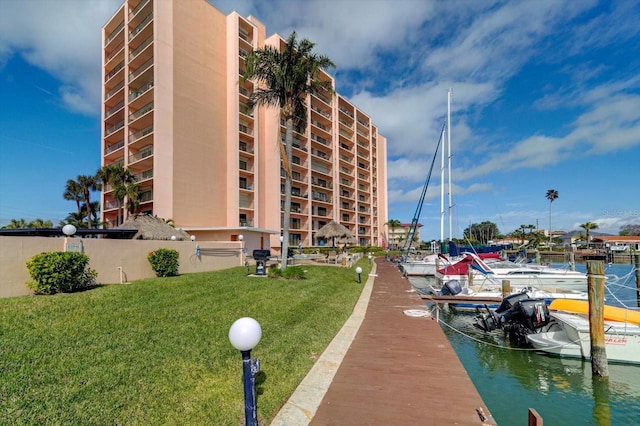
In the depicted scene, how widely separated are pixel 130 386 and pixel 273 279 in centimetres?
995

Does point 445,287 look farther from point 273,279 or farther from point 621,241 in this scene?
point 621,241

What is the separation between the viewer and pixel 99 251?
38.9ft

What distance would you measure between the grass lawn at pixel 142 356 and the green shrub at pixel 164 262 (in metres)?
4.58

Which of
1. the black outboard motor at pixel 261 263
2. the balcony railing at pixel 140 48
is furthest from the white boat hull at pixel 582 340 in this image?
the balcony railing at pixel 140 48

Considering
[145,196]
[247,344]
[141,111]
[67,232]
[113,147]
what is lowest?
[247,344]

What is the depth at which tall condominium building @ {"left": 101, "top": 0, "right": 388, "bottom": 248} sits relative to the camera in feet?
101

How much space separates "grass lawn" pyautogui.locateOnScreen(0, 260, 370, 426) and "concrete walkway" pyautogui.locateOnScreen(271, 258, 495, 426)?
366 millimetres

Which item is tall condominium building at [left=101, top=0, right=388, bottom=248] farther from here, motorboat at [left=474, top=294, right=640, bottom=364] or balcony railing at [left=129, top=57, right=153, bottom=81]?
motorboat at [left=474, top=294, right=640, bottom=364]

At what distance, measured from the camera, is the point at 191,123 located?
3278cm

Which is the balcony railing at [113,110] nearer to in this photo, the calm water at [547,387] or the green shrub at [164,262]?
the green shrub at [164,262]

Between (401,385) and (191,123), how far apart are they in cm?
3303

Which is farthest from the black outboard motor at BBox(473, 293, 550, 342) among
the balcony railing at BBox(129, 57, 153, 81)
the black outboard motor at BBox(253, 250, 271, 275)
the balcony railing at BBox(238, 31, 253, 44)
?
the balcony railing at BBox(238, 31, 253, 44)

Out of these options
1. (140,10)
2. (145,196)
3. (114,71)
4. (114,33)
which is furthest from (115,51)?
(145,196)

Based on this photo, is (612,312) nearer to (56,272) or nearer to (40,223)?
(56,272)
